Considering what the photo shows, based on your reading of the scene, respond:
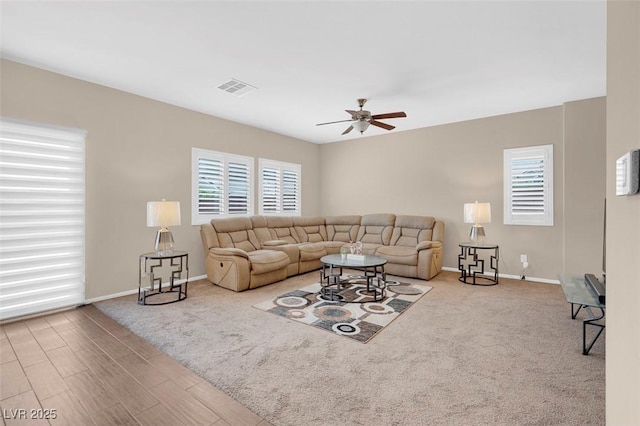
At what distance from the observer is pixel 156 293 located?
13.6ft

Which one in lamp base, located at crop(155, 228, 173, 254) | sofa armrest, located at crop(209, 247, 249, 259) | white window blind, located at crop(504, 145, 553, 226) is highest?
white window blind, located at crop(504, 145, 553, 226)

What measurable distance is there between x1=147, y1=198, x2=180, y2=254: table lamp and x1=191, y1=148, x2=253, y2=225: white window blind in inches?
39.7

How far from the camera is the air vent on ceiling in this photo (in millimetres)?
3819

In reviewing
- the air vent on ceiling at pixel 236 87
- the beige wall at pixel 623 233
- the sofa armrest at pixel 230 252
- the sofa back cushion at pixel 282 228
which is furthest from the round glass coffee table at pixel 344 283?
the beige wall at pixel 623 233

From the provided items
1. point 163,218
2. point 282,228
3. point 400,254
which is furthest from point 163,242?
point 400,254

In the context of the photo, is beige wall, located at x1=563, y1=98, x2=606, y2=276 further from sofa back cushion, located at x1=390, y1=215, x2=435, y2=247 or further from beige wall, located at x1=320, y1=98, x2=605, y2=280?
sofa back cushion, located at x1=390, y1=215, x2=435, y2=247

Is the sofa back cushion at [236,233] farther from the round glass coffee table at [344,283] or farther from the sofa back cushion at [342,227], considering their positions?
the sofa back cushion at [342,227]

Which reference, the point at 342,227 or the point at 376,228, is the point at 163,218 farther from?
the point at 376,228

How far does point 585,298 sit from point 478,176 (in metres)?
3.18

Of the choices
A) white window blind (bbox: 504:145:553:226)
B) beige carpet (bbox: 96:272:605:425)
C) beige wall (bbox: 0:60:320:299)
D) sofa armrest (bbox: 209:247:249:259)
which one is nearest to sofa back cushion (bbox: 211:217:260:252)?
sofa armrest (bbox: 209:247:249:259)

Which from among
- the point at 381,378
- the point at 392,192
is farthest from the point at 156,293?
the point at 392,192

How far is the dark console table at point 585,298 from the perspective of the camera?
247 cm

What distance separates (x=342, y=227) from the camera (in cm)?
677

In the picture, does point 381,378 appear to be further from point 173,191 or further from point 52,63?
point 52,63
